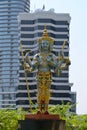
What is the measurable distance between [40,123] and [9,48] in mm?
104385

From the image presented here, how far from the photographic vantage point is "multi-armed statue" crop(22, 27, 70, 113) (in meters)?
16.1

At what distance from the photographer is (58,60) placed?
53.7 ft

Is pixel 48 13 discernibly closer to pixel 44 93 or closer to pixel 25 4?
pixel 25 4

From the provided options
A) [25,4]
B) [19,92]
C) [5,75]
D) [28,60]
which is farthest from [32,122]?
[25,4]

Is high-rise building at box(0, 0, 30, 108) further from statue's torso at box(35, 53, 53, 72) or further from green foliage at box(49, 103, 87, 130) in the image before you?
statue's torso at box(35, 53, 53, 72)

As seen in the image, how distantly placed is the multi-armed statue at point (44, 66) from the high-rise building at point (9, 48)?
96.4 m

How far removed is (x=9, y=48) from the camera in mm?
119438

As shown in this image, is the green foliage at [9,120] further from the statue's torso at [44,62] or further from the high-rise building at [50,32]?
the high-rise building at [50,32]

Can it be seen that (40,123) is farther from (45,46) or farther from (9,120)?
(9,120)

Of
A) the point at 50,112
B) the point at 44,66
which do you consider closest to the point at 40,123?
the point at 44,66

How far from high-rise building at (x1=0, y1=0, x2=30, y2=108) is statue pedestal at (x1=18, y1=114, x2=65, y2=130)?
318ft

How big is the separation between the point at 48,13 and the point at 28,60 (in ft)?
213

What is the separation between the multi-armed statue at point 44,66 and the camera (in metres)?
16.1

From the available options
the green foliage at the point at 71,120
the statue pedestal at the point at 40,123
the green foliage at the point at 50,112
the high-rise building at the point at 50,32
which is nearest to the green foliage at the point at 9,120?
the green foliage at the point at 50,112
